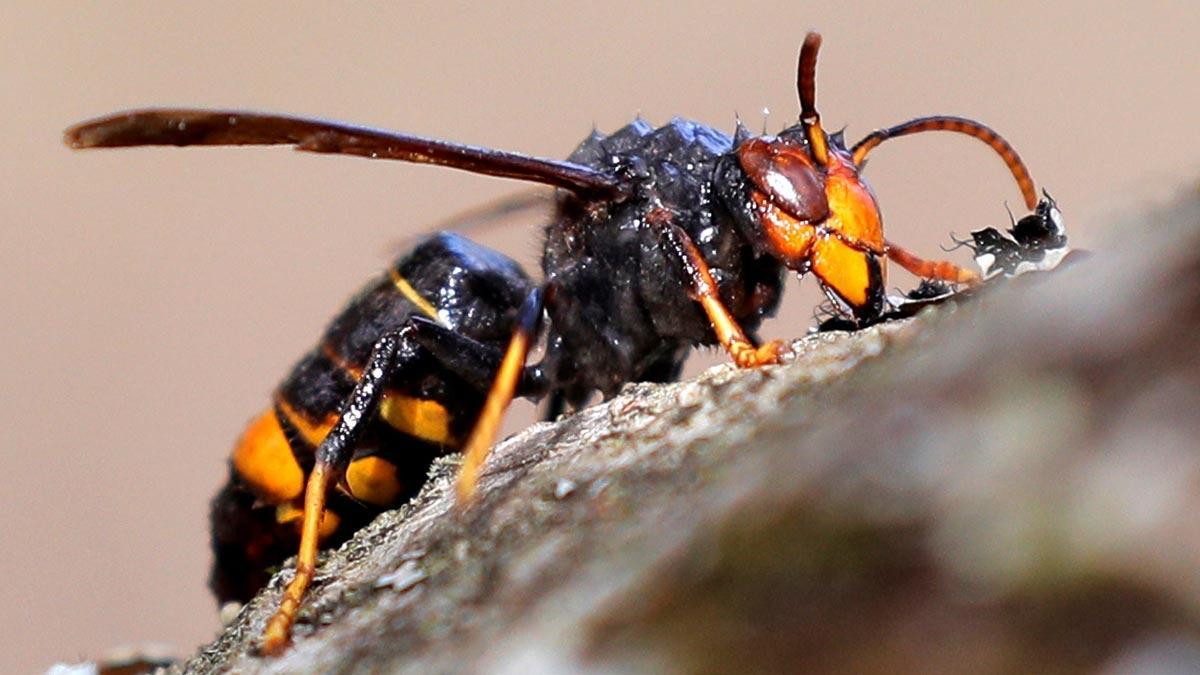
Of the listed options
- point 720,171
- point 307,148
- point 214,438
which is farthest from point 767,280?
point 214,438

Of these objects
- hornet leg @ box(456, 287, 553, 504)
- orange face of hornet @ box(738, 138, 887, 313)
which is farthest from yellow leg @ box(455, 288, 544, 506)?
orange face of hornet @ box(738, 138, 887, 313)

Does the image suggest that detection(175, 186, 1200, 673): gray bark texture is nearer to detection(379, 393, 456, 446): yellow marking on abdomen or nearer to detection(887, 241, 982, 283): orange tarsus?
detection(887, 241, 982, 283): orange tarsus

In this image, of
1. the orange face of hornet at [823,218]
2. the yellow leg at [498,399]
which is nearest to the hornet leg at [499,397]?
the yellow leg at [498,399]

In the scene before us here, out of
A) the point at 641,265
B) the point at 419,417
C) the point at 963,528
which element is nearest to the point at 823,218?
the point at 641,265

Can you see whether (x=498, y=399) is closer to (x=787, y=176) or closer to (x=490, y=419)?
(x=490, y=419)

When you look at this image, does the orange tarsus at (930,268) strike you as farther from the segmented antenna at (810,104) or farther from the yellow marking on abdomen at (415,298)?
the yellow marking on abdomen at (415,298)

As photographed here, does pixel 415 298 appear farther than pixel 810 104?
Yes

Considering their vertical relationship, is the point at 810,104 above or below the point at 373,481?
above
